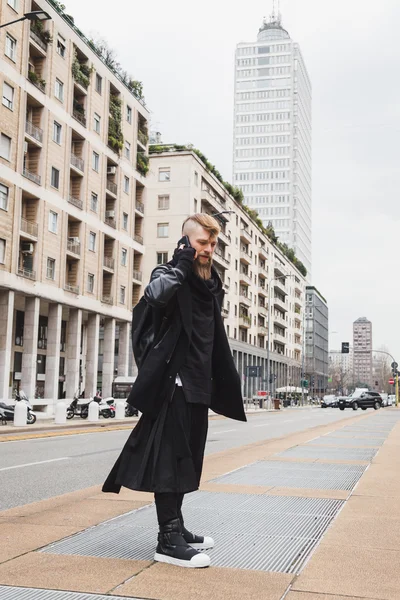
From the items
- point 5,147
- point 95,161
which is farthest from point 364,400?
point 5,147

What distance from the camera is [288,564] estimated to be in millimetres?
3857

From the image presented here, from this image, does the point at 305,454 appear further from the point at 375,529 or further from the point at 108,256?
the point at 108,256

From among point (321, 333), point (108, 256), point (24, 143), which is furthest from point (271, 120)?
point (24, 143)

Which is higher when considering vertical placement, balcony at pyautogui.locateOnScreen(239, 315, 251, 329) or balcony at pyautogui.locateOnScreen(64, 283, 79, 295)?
balcony at pyautogui.locateOnScreen(239, 315, 251, 329)

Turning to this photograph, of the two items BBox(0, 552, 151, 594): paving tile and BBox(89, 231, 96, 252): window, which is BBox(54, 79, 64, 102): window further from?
BBox(0, 552, 151, 594): paving tile

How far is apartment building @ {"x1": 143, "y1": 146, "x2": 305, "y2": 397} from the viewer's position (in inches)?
2408

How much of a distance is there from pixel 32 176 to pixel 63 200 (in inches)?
140

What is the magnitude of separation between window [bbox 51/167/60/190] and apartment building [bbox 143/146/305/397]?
59.7 ft

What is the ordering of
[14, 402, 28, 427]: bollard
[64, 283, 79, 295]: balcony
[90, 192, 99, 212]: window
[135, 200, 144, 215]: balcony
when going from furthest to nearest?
[135, 200, 144, 215]: balcony → [90, 192, 99, 212]: window → [64, 283, 79, 295]: balcony → [14, 402, 28, 427]: bollard

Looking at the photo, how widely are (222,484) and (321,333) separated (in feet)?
478

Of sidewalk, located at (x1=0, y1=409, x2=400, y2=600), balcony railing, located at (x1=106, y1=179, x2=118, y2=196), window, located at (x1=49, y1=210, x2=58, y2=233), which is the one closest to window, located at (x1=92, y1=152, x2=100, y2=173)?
balcony railing, located at (x1=106, y1=179, x2=118, y2=196)

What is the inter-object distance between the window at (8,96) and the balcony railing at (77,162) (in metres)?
7.04

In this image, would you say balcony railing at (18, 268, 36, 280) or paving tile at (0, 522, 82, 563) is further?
balcony railing at (18, 268, 36, 280)

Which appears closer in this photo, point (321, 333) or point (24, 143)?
point (24, 143)
